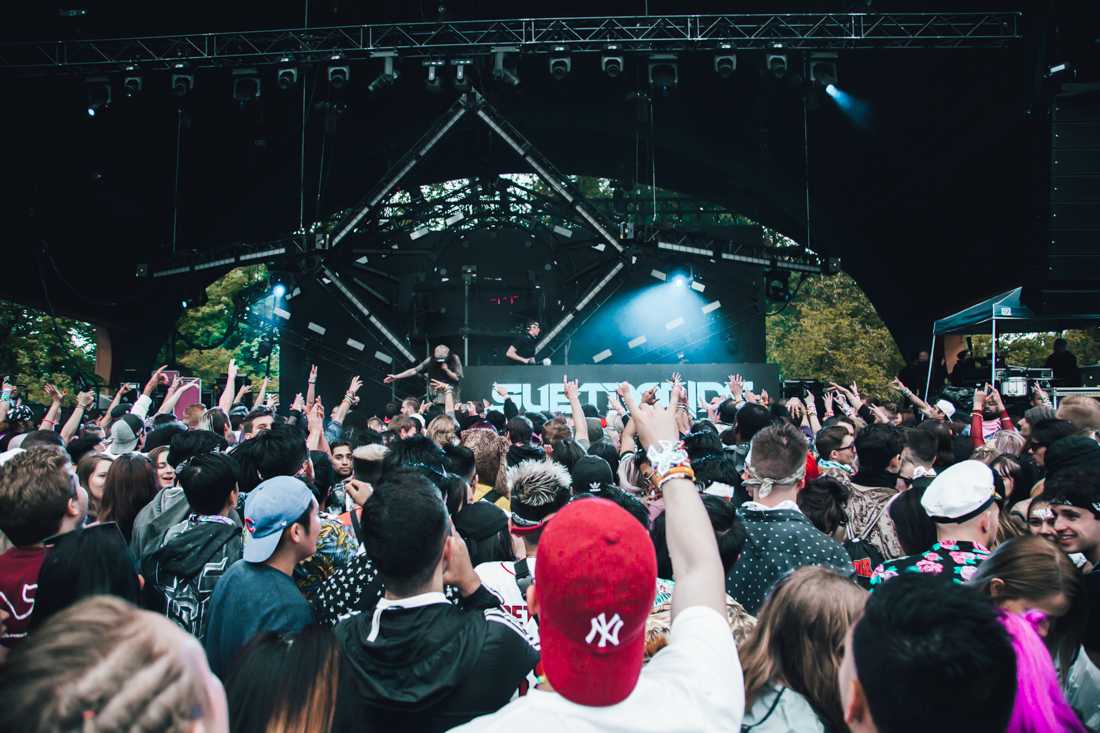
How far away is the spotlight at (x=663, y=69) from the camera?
493 inches

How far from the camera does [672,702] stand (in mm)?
1297

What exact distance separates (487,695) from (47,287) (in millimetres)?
16867

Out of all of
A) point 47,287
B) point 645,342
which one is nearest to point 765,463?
point 645,342

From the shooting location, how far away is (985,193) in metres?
14.2

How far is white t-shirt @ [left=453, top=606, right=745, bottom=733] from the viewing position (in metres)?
1.24

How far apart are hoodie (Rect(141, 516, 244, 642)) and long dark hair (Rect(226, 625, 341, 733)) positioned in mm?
1389

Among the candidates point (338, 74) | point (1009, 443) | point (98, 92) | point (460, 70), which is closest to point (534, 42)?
point (460, 70)

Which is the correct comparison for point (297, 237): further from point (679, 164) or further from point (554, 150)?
point (679, 164)

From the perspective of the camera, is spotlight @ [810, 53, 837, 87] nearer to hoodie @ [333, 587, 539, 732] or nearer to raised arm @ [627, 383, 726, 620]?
raised arm @ [627, 383, 726, 620]

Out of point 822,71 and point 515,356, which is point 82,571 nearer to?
point 515,356

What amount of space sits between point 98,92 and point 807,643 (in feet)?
46.1

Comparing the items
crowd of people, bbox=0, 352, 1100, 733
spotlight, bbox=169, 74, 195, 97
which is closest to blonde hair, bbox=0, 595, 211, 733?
crowd of people, bbox=0, 352, 1100, 733

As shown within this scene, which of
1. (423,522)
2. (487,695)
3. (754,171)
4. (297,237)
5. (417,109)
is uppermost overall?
(417,109)

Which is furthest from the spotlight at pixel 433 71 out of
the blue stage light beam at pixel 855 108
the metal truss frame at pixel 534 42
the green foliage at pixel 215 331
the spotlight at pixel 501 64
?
the green foliage at pixel 215 331
